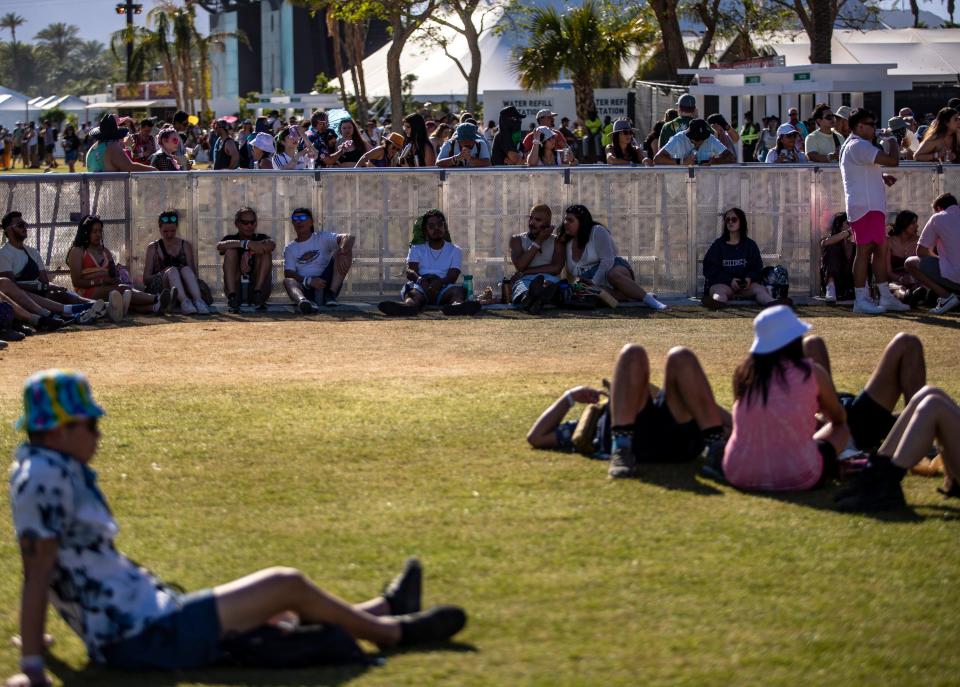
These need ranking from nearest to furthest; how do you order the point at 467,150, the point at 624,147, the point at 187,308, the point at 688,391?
1. the point at 688,391
2. the point at 187,308
3. the point at 467,150
4. the point at 624,147

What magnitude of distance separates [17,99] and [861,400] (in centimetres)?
8201

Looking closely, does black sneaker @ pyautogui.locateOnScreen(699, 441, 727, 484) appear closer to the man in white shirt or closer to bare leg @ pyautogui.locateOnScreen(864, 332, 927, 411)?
bare leg @ pyautogui.locateOnScreen(864, 332, 927, 411)

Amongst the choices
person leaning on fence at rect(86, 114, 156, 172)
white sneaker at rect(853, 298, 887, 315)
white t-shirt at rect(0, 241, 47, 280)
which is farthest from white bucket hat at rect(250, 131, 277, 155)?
white sneaker at rect(853, 298, 887, 315)

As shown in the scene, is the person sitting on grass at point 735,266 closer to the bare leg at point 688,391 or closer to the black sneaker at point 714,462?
the bare leg at point 688,391

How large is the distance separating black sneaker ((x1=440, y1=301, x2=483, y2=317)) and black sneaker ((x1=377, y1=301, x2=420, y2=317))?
375 mm

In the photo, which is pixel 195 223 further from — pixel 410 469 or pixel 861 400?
pixel 861 400

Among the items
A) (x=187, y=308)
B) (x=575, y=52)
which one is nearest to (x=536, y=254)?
(x=187, y=308)

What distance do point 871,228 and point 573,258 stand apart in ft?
10.4

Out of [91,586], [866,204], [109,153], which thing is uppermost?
[109,153]

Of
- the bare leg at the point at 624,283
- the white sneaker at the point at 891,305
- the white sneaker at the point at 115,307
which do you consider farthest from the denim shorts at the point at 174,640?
the white sneaker at the point at 891,305

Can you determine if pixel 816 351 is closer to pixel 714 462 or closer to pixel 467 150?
pixel 714 462

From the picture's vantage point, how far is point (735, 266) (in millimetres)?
→ 15891

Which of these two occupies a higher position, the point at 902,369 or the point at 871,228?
the point at 871,228

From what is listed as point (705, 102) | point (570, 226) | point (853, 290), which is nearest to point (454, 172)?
point (570, 226)
